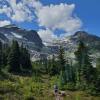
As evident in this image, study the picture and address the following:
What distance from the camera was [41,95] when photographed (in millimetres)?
58781

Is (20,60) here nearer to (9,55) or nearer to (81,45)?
(9,55)

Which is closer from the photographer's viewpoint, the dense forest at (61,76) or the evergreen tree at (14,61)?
the dense forest at (61,76)

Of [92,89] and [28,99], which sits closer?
[28,99]

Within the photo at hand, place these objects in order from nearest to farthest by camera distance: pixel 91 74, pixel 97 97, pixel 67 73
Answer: pixel 97 97 → pixel 91 74 → pixel 67 73

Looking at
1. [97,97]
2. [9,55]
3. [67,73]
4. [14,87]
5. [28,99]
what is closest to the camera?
[28,99]

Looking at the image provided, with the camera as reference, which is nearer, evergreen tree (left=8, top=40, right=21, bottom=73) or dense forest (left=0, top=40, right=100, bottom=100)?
dense forest (left=0, top=40, right=100, bottom=100)

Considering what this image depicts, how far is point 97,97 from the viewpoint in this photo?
67500mm

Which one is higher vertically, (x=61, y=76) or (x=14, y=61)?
(x=14, y=61)

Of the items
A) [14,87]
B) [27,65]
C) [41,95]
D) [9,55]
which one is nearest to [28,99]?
[41,95]

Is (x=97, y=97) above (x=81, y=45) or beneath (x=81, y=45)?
beneath

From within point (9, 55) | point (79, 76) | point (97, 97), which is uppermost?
point (9, 55)

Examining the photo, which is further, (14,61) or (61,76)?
(14,61)

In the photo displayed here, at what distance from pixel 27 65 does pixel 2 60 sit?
11.6 metres

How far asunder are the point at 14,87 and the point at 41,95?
7.02 metres
